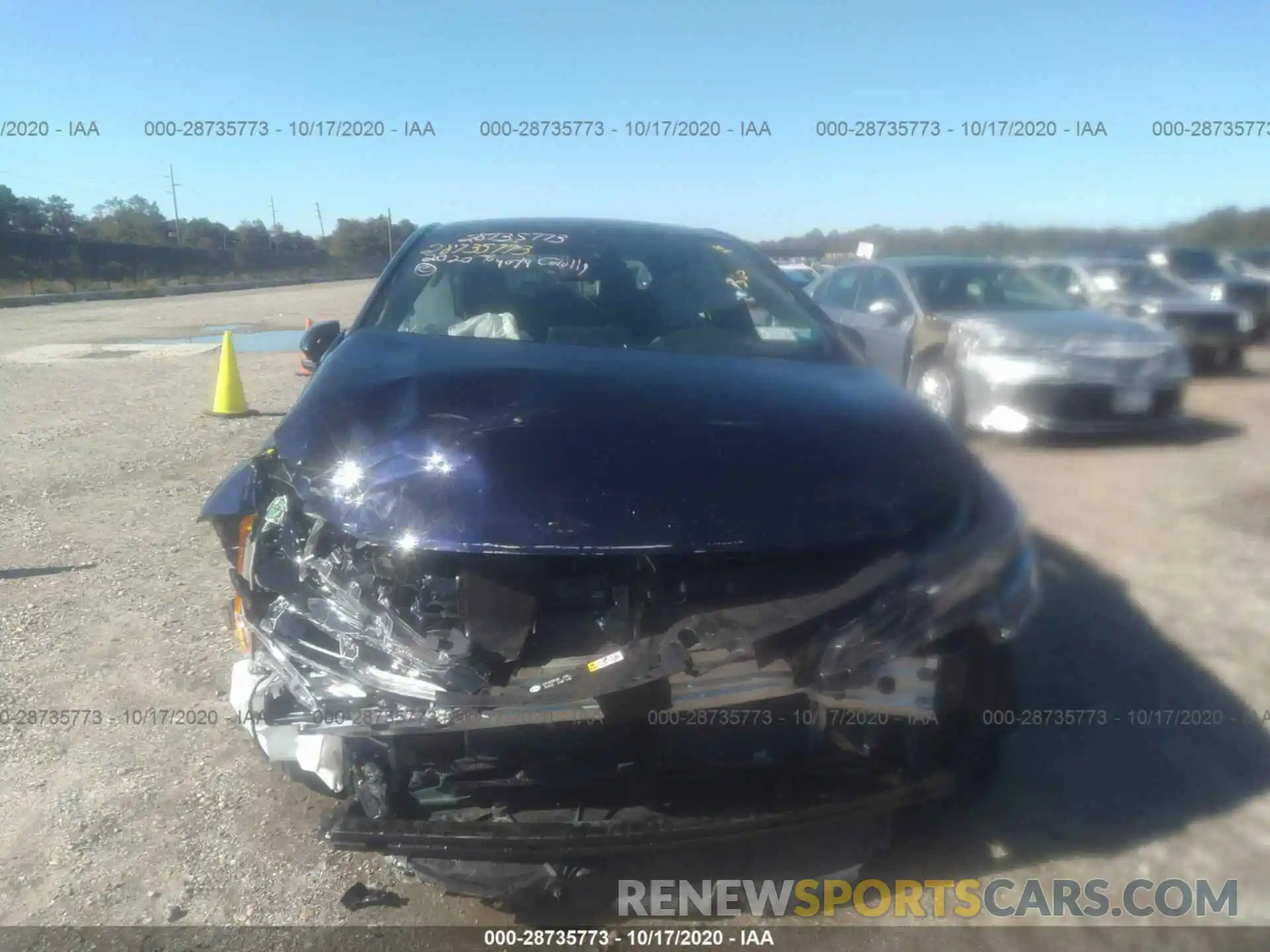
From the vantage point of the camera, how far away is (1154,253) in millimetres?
14461

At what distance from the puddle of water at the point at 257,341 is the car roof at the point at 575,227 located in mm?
11800

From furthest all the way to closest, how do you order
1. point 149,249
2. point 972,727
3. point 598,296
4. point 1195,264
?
point 149,249, point 1195,264, point 598,296, point 972,727

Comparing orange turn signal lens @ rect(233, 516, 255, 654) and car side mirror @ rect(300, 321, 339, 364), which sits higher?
car side mirror @ rect(300, 321, 339, 364)

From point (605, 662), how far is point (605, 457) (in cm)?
54

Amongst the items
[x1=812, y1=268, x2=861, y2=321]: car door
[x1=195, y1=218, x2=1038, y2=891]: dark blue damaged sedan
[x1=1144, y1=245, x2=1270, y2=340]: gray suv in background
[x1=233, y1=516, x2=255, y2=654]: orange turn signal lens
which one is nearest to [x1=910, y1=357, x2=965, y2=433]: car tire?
[x1=812, y1=268, x2=861, y2=321]: car door

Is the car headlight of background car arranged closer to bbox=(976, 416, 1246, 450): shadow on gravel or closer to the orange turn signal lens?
bbox=(976, 416, 1246, 450): shadow on gravel

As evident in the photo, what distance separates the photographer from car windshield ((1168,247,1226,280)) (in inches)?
566

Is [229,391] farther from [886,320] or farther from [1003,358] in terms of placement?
[1003,358]

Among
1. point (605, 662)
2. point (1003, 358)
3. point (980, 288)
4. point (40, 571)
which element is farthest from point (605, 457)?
point (980, 288)

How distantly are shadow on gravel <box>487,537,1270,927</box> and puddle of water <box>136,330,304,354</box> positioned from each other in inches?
543

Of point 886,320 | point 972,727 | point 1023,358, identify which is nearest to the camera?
point 972,727

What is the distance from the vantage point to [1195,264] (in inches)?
581

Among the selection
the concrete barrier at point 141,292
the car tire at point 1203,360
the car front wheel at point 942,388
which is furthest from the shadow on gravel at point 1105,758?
the concrete barrier at point 141,292

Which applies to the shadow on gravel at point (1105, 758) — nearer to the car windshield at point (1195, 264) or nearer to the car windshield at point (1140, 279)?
the car windshield at point (1140, 279)
